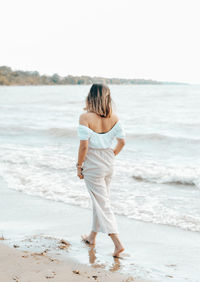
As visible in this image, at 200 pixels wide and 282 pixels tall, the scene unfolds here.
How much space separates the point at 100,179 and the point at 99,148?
347 millimetres

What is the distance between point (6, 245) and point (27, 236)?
18.9 inches

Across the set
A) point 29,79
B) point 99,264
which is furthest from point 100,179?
point 29,79

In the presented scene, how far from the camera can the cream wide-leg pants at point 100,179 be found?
4.16 meters

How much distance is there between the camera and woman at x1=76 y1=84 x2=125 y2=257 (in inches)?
157

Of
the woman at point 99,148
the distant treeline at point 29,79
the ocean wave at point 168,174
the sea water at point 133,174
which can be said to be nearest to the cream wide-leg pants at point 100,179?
the woman at point 99,148

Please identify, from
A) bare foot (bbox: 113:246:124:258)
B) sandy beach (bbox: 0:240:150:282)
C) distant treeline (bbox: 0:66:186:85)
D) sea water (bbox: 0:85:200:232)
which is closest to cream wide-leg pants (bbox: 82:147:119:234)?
bare foot (bbox: 113:246:124:258)

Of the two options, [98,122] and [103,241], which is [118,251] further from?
[98,122]

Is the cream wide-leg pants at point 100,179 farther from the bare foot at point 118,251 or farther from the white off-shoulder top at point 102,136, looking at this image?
the bare foot at point 118,251

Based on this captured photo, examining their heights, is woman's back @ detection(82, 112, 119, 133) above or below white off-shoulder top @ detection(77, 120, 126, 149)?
above

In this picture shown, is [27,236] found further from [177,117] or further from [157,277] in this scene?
[177,117]

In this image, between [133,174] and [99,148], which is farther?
[133,174]

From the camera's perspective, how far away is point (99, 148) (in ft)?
13.6

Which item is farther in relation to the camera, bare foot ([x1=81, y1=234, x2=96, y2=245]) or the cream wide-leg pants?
bare foot ([x1=81, y1=234, x2=96, y2=245])

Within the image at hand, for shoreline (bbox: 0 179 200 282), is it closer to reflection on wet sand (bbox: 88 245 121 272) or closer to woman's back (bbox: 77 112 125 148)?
reflection on wet sand (bbox: 88 245 121 272)
